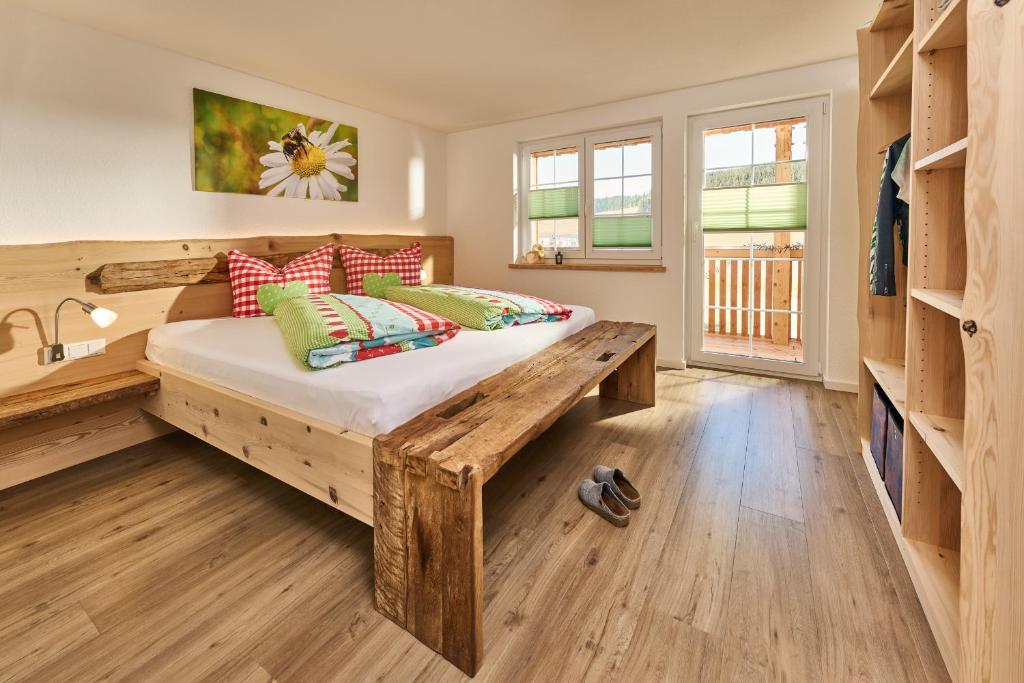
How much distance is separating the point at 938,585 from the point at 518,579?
1.10m

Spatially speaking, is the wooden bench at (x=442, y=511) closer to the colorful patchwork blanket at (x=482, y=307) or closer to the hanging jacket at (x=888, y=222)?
the colorful patchwork blanket at (x=482, y=307)

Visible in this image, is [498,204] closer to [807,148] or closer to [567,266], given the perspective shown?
[567,266]

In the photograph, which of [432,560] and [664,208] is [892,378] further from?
[664,208]

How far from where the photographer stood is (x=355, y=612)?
138 centimetres

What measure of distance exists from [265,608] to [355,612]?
0.25 metres

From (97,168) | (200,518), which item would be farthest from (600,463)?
(97,168)

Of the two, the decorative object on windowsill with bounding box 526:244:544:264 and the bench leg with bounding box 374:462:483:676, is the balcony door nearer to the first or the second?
the decorative object on windowsill with bounding box 526:244:544:264

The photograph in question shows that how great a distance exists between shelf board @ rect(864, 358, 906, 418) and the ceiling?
170 cm

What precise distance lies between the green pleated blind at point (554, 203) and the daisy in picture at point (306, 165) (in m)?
1.54

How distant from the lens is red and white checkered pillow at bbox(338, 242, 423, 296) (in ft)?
11.4

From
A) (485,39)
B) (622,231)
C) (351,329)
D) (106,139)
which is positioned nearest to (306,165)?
(106,139)

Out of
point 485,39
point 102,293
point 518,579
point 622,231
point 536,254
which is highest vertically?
point 485,39

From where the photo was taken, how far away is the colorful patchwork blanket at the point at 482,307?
241 centimetres

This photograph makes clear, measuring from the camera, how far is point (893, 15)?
2.03 meters
